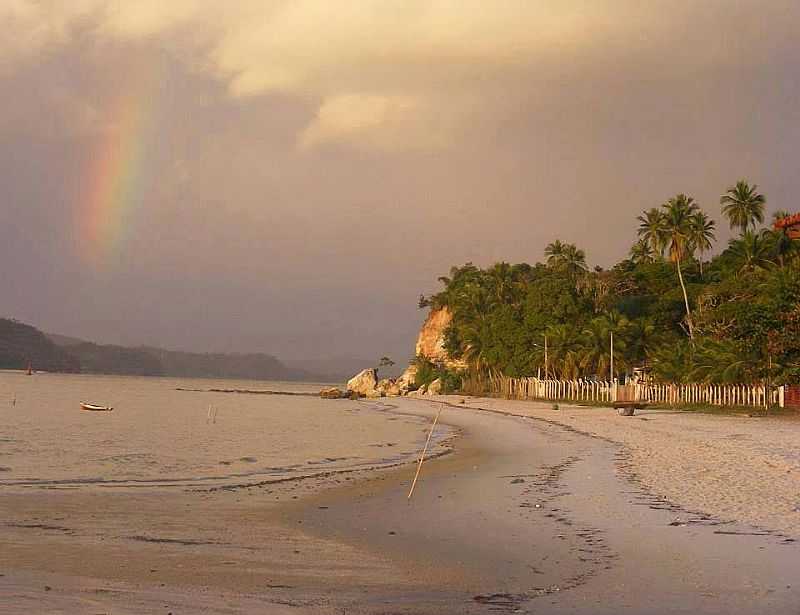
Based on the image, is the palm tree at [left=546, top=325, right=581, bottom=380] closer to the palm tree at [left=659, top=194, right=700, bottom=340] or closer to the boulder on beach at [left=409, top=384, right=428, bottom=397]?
the palm tree at [left=659, top=194, right=700, bottom=340]

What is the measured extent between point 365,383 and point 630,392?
8877cm

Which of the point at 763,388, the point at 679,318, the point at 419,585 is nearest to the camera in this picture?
the point at 419,585

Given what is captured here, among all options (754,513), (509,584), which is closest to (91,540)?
(509,584)

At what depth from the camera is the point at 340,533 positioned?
13.6 meters

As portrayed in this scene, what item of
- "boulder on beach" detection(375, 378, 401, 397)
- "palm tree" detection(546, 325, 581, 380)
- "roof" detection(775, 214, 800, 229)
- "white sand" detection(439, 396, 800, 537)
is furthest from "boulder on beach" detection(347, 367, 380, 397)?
"white sand" detection(439, 396, 800, 537)

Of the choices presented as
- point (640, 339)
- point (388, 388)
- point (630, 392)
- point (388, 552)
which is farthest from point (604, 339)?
point (388, 552)

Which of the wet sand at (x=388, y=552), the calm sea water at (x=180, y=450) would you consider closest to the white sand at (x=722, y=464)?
the wet sand at (x=388, y=552)

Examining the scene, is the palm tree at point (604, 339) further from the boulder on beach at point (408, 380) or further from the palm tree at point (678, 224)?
the boulder on beach at point (408, 380)

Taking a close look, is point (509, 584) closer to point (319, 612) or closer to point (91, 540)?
point (319, 612)

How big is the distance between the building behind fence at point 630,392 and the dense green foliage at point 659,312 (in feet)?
3.74

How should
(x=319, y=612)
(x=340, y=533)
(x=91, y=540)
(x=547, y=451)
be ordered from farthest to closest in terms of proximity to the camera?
(x=547, y=451), (x=340, y=533), (x=91, y=540), (x=319, y=612)

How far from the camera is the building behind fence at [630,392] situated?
2281 inches

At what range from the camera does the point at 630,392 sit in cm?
7588

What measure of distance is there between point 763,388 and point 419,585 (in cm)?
5221
